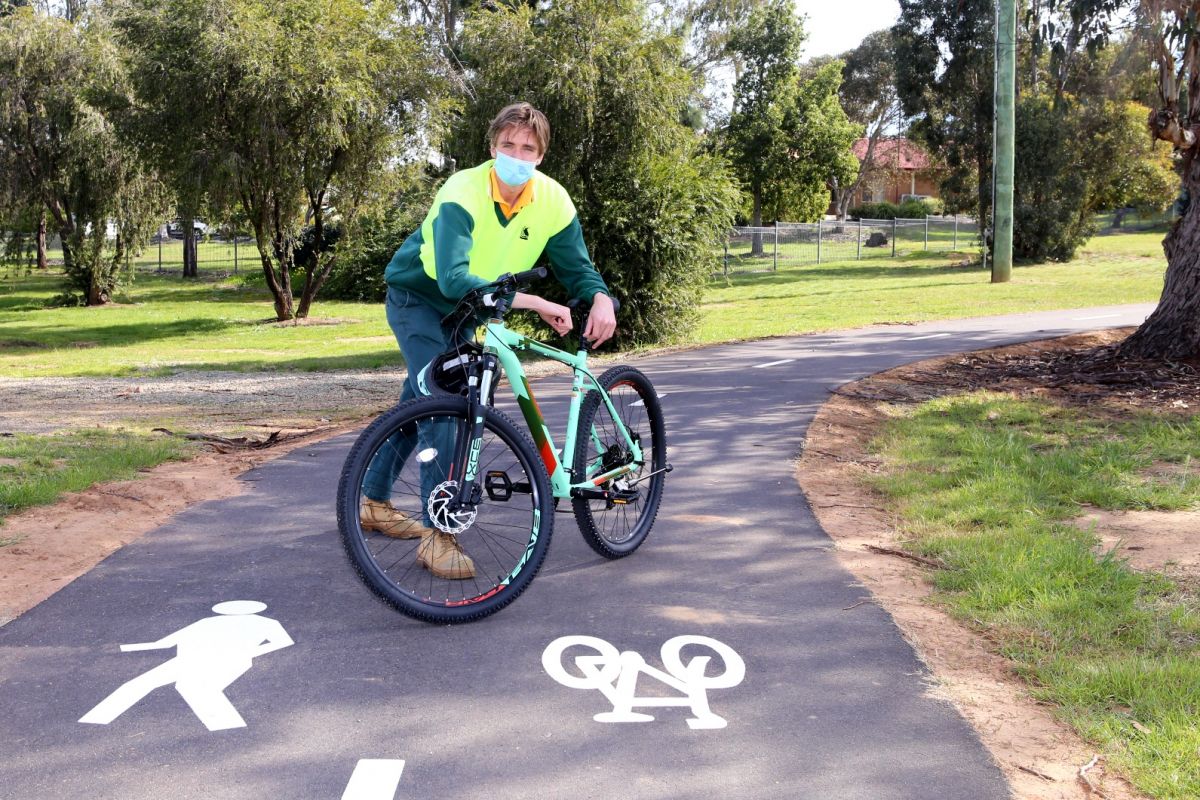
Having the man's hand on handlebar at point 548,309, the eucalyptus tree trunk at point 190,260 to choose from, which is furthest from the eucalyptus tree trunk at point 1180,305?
the eucalyptus tree trunk at point 190,260

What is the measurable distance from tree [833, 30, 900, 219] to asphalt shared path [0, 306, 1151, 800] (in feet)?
208

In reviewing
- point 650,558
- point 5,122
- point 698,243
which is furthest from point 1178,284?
point 5,122

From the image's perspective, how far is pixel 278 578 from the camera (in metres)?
5.02

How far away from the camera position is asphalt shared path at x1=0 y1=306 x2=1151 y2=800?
10.5 feet

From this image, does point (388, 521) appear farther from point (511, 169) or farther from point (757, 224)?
point (757, 224)

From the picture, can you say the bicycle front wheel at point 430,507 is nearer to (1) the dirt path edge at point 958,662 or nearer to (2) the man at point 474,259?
(2) the man at point 474,259

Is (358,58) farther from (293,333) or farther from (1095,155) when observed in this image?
(1095,155)

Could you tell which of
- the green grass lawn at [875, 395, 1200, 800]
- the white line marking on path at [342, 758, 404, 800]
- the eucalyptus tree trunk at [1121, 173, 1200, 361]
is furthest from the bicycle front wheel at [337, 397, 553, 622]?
the eucalyptus tree trunk at [1121, 173, 1200, 361]

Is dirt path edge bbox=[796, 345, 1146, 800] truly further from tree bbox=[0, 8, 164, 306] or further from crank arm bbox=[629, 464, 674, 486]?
tree bbox=[0, 8, 164, 306]

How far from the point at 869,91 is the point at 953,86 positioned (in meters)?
31.1

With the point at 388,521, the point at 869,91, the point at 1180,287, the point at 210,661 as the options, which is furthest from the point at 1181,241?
the point at 869,91

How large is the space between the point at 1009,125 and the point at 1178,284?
17.5 m

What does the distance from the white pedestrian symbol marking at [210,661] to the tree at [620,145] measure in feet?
39.1

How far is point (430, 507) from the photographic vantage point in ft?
14.9
